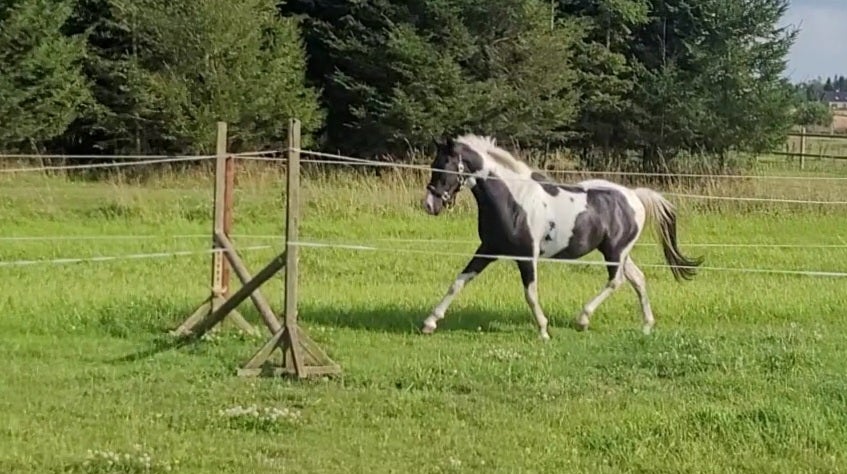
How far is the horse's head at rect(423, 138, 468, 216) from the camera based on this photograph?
32.8 feet

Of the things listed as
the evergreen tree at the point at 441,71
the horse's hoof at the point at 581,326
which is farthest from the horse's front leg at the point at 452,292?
the evergreen tree at the point at 441,71

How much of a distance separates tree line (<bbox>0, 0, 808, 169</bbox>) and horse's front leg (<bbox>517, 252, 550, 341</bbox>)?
21.0m

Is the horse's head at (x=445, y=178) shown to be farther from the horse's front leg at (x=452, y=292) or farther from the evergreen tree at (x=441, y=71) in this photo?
the evergreen tree at (x=441, y=71)

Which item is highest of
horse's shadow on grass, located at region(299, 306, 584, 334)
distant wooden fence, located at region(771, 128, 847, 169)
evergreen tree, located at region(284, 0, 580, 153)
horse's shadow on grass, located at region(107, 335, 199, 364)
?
evergreen tree, located at region(284, 0, 580, 153)

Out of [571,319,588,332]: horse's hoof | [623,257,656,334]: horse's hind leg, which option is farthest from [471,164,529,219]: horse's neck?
[623,257,656,334]: horse's hind leg

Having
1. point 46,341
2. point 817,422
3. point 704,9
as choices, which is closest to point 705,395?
point 817,422

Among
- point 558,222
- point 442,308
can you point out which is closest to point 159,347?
point 442,308

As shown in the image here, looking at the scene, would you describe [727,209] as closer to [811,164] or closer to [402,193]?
[402,193]

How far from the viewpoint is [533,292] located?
9.97 metres

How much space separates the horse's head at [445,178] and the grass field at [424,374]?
3.73 ft

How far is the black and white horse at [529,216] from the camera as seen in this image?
10055mm

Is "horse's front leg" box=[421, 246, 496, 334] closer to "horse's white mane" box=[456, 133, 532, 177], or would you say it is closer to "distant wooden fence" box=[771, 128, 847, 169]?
"horse's white mane" box=[456, 133, 532, 177]

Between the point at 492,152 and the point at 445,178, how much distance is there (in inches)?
22.9

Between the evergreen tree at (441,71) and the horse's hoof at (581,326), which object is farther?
the evergreen tree at (441,71)
